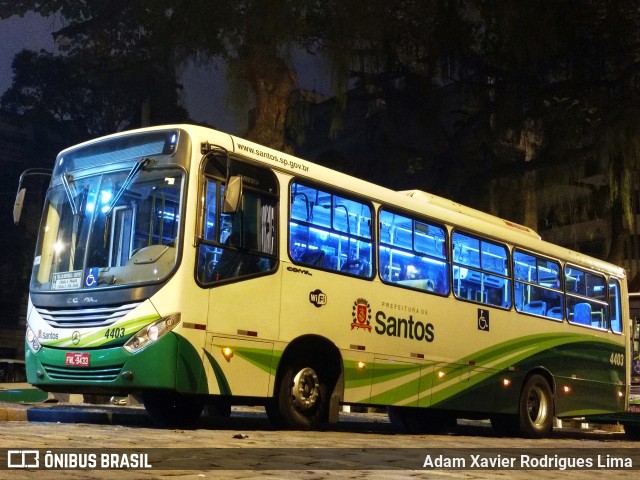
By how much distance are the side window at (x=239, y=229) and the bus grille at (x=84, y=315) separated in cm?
93

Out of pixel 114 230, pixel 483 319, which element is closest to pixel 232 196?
pixel 114 230

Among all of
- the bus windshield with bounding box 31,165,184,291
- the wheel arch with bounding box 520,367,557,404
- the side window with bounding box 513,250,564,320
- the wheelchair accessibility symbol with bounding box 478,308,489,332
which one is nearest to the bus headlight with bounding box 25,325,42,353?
the bus windshield with bounding box 31,165,184,291

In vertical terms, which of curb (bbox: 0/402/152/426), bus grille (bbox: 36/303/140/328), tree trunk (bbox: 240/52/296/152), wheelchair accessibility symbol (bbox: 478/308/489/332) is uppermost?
tree trunk (bbox: 240/52/296/152)

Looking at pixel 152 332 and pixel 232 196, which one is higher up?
pixel 232 196

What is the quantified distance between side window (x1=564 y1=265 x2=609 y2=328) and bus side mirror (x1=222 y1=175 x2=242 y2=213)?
26.6 ft

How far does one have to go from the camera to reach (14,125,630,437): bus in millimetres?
10305

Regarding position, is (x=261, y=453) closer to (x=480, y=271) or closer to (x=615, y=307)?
(x=480, y=271)

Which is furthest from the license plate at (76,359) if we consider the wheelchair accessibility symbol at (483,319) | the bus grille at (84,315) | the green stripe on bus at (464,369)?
the wheelchair accessibility symbol at (483,319)

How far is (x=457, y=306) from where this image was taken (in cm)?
1404

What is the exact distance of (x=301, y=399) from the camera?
11570mm

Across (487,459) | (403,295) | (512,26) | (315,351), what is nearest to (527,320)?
(403,295)

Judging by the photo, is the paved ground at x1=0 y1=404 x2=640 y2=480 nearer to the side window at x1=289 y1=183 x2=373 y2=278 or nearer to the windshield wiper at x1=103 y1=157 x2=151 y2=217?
the side window at x1=289 y1=183 x2=373 y2=278

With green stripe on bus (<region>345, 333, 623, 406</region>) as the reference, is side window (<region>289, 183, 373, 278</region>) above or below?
above

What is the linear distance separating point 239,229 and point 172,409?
104 inches
